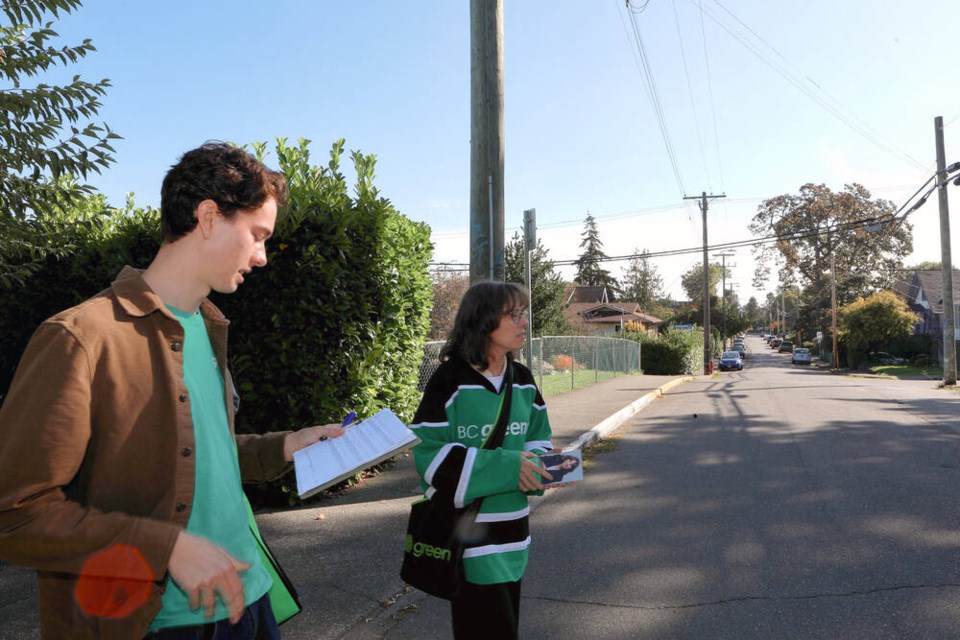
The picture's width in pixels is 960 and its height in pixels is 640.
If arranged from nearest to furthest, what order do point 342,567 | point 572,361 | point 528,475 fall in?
point 528,475
point 342,567
point 572,361

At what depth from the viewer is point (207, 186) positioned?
5.06 ft

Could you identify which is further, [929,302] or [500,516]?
[929,302]

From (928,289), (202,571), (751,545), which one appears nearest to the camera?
(202,571)

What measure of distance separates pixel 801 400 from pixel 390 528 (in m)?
14.0

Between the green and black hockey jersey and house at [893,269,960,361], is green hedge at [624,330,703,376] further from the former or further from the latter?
the green and black hockey jersey

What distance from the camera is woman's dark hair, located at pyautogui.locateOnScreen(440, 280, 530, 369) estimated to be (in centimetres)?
261

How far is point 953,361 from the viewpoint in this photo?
23781 millimetres

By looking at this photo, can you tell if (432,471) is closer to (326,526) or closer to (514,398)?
(514,398)

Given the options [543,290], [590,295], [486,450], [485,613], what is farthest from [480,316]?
[590,295]

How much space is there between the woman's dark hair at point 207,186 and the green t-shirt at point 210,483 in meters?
0.23

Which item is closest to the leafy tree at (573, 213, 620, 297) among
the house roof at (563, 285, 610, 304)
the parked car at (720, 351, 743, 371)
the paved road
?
the house roof at (563, 285, 610, 304)

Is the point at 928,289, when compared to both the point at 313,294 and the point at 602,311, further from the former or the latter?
the point at 313,294

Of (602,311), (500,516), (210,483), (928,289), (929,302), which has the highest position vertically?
(928,289)

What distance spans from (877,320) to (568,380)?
3414 centimetres
